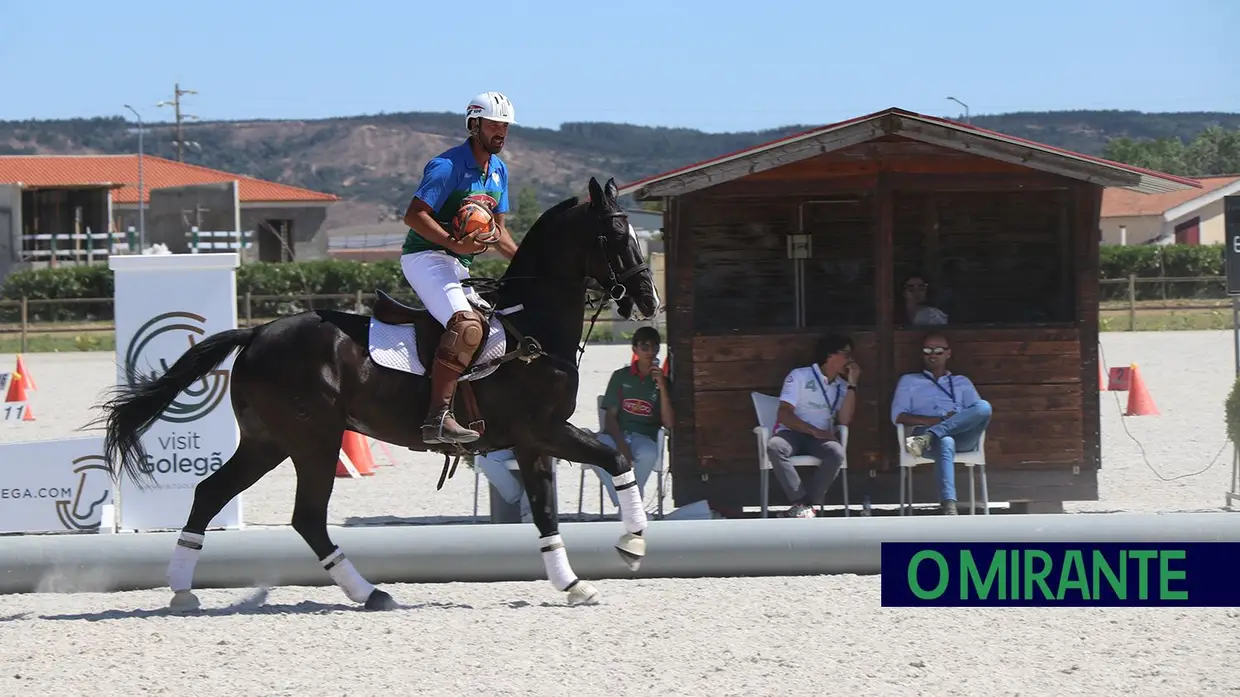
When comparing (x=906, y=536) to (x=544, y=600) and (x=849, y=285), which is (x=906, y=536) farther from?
(x=849, y=285)

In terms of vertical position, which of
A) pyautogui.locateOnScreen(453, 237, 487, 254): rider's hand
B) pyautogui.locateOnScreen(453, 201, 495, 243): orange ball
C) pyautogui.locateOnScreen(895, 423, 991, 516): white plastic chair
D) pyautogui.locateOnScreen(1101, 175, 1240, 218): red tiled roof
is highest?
pyautogui.locateOnScreen(1101, 175, 1240, 218): red tiled roof

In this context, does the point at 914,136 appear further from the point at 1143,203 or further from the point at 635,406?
the point at 1143,203

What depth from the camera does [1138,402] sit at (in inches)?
661

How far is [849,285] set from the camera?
38.8 feet

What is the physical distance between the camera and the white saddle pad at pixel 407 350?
23.8 ft

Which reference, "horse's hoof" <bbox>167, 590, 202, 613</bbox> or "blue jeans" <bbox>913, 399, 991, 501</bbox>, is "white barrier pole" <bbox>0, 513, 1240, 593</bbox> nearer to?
"horse's hoof" <bbox>167, 590, 202, 613</bbox>

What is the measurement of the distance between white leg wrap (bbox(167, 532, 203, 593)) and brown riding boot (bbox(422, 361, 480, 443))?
1283mm

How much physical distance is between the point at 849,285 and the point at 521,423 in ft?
16.9

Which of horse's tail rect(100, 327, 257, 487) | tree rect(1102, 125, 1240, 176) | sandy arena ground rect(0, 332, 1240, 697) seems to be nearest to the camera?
sandy arena ground rect(0, 332, 1240, 697)

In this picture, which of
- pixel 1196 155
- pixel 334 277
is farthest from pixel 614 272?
pixel 1196 155

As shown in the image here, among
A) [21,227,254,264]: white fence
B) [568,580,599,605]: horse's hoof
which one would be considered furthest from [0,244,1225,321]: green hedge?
[568,580,599,605]: horse's hoof

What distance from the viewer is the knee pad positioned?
706 cm

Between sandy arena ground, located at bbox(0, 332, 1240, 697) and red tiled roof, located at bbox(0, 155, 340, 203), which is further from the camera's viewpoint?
red tiled roof, located at bbox(0, 155, 340, 203)

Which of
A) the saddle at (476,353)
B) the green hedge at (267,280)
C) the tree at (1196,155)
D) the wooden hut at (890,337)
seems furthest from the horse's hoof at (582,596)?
the tree at (1196,155)
